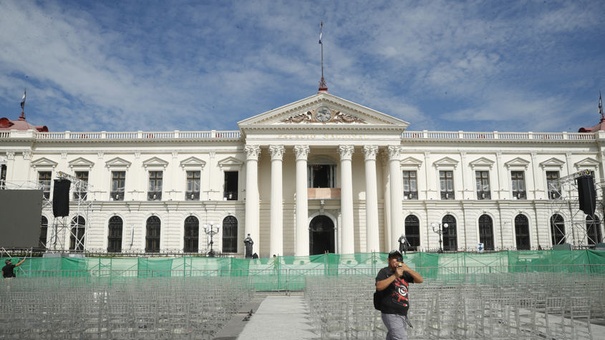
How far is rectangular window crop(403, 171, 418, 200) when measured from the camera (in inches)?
1763

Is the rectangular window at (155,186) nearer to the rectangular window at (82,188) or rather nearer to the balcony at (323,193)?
the rectangular window at (82,188)

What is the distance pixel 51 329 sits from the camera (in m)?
8.77

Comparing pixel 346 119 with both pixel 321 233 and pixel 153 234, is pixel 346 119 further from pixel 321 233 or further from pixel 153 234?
pixel 153 234

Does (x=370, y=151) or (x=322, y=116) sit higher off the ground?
(x=322, y=116)

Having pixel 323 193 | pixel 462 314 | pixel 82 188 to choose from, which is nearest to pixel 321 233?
pixel 323 193

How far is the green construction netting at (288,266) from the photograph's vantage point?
22.5 metres

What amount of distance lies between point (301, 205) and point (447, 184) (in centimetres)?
1441

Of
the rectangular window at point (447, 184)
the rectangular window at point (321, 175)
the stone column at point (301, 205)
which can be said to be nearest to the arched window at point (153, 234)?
the stone column at point (301, 205)

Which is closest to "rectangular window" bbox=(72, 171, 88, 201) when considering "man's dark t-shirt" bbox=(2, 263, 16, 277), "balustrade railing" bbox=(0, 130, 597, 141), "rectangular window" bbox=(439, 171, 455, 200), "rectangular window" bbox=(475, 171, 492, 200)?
"balustrade railing" bbox=(0, 130, 597, 141)

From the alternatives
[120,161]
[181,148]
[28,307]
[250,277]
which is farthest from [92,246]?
[28,307]

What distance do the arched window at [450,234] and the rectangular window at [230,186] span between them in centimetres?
1864

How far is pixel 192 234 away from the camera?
4356 centimetres

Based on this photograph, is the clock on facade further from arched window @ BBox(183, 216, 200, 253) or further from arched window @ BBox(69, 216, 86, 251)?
arched window @ BBox(69, 216, 86, 251)

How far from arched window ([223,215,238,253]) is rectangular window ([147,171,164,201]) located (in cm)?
648
